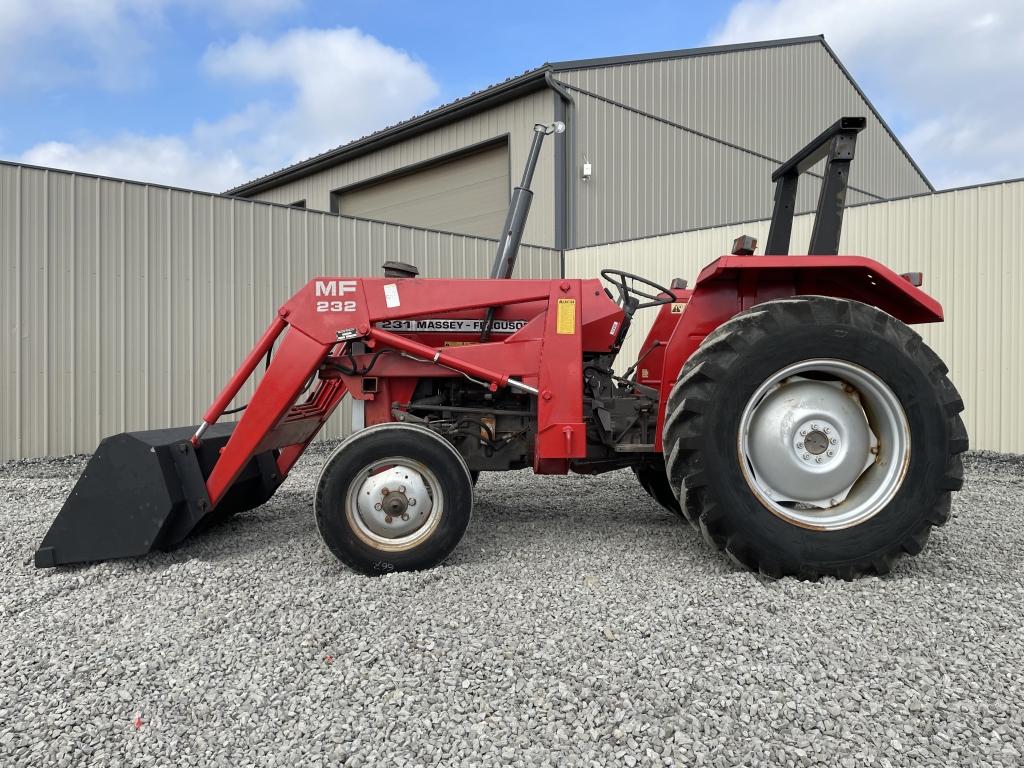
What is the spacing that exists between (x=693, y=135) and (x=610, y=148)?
7.20ft

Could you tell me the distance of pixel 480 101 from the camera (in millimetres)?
10406

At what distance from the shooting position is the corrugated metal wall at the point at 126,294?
18.5ft

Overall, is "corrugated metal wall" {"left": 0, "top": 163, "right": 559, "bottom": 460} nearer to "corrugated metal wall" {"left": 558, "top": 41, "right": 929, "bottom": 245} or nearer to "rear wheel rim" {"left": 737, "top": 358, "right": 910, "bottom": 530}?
"corrugated metal wall" {"left": 558, "top": 41, "right": 929, "bottom": 245}

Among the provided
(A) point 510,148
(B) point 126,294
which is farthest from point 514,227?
(A) point 510,148

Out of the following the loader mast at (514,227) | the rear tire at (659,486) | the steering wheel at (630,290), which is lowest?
the rear tire at (659,486)

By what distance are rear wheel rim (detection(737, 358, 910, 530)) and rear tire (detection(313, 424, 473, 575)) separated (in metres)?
1.24

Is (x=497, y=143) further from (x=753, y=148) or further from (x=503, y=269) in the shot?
(x=503, y=269)

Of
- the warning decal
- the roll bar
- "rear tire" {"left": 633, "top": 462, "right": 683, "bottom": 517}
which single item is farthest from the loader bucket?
the roll bar

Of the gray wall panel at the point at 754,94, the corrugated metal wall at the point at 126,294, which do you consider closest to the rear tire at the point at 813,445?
the corrugated metal wall at the point at 126,294

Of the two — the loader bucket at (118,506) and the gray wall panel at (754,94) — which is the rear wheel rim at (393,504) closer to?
the loader bucket at (118,506)

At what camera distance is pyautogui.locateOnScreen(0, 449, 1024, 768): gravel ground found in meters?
1.51

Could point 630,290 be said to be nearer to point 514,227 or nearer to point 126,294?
point 514,227

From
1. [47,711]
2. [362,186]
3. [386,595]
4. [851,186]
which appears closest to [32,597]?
[47,711]

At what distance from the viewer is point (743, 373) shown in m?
2.55
